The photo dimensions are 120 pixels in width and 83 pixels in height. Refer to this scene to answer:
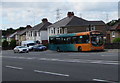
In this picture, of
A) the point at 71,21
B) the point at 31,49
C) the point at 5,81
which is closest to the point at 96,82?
the point at 5,81

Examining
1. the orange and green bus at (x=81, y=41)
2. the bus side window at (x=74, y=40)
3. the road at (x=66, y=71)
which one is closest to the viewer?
the road at (x=66, y=71)

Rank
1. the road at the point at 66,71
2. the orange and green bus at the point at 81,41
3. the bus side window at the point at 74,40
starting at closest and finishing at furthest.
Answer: the road at the point at 66,71 < the orange and green bus at the point at 81,41 < the bus side window at the point at 74,40

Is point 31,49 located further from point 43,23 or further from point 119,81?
point 119,81

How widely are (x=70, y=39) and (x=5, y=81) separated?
3088 cm

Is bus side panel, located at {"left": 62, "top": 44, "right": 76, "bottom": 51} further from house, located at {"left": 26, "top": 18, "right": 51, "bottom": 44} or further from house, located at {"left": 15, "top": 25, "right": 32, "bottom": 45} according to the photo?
house, located at {"left": 15, "top": 25, "right": 32, "bottom": 45}

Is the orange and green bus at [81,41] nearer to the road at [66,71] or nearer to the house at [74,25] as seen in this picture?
the road at [66,71]

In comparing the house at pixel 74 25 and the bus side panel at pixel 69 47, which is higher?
the house at pixel 74 25

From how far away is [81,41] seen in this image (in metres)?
40.7

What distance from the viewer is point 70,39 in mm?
43562

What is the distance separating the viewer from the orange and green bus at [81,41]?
3941 centimetres

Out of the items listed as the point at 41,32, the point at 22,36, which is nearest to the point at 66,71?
the point at 41,32

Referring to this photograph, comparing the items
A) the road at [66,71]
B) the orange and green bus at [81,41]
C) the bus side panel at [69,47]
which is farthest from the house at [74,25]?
the road at [66,71]

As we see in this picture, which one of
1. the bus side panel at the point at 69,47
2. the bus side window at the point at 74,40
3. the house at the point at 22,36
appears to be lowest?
the bus side panel at the point at 69,47

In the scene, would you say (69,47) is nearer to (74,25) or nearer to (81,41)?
(81,41)
